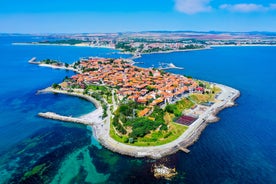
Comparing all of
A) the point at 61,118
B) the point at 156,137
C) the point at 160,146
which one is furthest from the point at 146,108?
the point at 61,118

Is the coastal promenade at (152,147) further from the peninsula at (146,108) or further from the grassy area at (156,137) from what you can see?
the grassy area at (156,137)

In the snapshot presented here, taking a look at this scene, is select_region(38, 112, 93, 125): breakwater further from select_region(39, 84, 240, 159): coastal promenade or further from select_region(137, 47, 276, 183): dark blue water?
select_region(137, 47, 276, 183): dark blue water

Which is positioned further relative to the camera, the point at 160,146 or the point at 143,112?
the point at 143,112

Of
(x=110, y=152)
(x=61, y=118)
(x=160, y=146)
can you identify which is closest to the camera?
(x=110, y=152)

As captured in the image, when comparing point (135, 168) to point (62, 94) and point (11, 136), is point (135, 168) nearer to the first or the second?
point (11, 136)

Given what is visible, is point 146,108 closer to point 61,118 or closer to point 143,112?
point 143,112

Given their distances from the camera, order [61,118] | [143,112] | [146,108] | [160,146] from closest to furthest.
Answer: [160,146], [143,112], [61,118], [146,108]

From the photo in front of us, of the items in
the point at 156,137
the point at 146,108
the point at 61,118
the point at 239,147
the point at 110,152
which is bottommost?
the point at 61,118

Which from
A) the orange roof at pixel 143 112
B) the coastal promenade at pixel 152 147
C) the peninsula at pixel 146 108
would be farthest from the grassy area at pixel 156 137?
the orange roof at pixel 143 112

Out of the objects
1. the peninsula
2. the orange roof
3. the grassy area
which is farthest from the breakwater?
the orange roof
